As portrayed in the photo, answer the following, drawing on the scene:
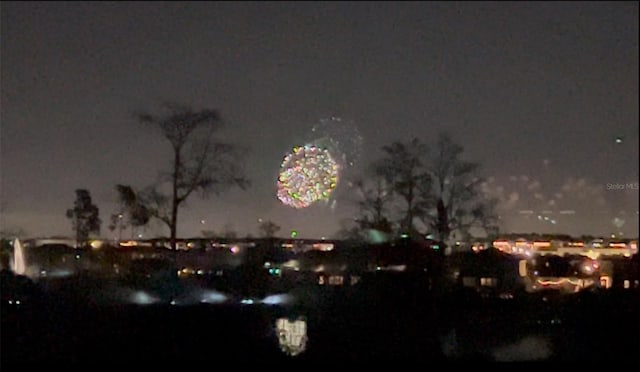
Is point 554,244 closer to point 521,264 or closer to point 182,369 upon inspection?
point 521,264

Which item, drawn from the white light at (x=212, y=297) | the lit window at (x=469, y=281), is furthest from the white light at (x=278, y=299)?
the lit window at (x=469, y=281)

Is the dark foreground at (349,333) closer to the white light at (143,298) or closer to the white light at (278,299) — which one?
the white light at (278,299)

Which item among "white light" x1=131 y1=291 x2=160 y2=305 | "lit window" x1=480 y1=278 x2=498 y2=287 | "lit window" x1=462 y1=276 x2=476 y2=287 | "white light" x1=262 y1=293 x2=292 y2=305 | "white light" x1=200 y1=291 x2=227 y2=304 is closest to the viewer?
"white light" x1=131 y1=291 x2=160 y2=305

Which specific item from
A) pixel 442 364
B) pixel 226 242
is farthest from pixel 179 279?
pixel 442 364

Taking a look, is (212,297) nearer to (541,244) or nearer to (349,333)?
(349,333)

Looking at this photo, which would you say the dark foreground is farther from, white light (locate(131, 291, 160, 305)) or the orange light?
the orange light

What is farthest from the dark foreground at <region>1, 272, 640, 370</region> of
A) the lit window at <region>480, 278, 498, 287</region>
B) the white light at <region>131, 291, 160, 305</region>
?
the lit window at <region>480, 278, 498, 287</region>

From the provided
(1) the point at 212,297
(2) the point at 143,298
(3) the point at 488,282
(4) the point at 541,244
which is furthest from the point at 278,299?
(4) the point at 541,244

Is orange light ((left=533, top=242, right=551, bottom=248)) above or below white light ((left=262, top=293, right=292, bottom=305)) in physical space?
above
